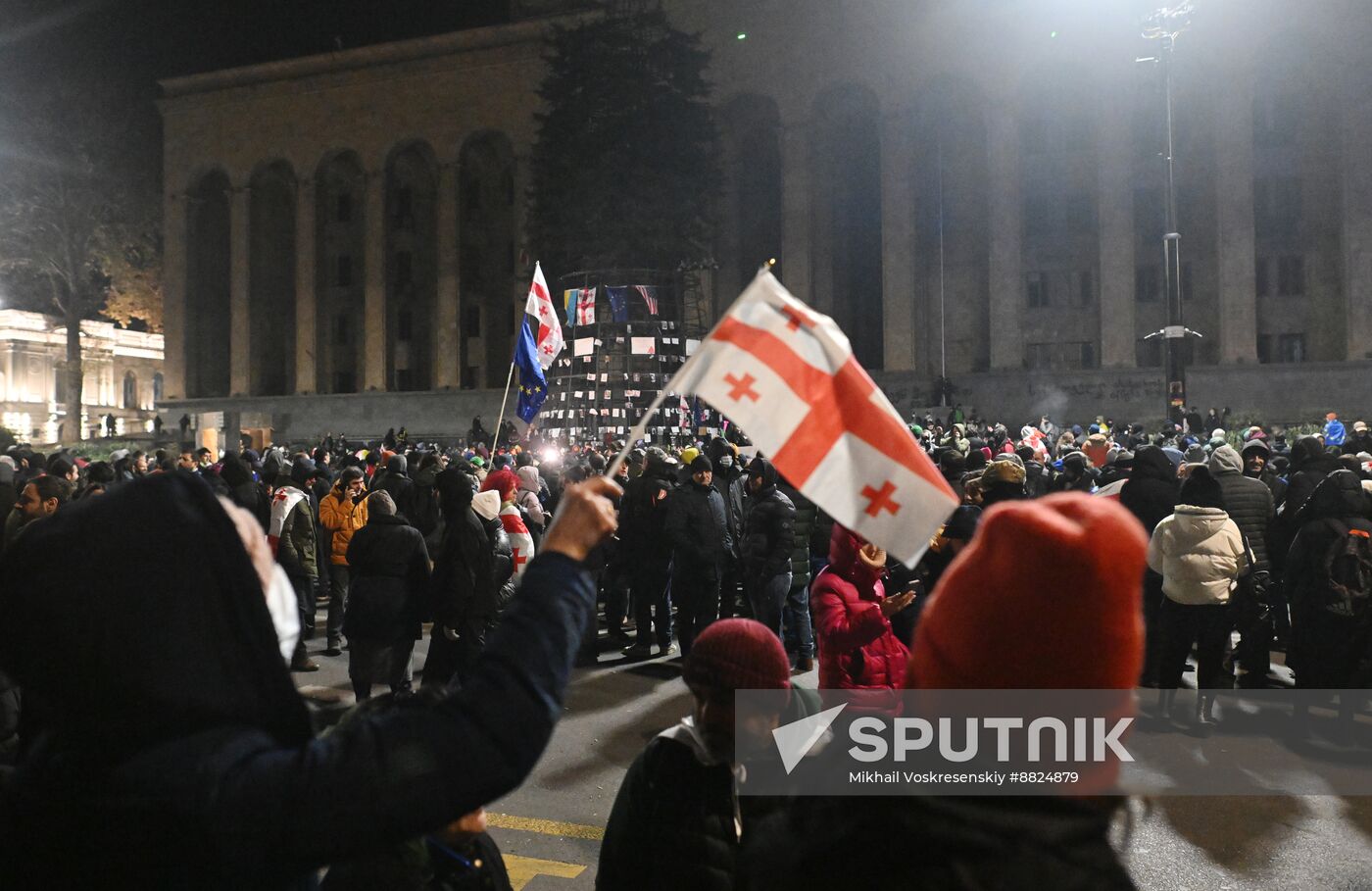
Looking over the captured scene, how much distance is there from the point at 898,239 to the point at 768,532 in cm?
3103

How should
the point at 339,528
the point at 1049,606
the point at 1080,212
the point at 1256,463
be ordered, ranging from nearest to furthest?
the point at 1049,606 → the point at 1256,463 → the point at 339,528 → the point at 1080,212

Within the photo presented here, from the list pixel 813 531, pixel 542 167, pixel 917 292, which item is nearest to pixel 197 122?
pixel 542 167

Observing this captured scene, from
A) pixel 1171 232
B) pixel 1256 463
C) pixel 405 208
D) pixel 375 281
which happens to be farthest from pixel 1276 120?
pixel 375 281

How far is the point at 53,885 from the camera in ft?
4.26

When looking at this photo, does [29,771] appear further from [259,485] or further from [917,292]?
[917,292]

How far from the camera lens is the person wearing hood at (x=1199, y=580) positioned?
7016 mm

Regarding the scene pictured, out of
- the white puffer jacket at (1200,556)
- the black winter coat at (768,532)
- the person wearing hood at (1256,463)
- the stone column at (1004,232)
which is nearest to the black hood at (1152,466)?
the white puffer jacket at (1200,556)

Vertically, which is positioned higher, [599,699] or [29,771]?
[29,771]

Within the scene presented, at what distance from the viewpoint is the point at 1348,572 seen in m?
6.67

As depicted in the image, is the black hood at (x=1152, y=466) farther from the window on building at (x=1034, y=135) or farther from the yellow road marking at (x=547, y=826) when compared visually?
the window on building at (x=1034, y=135)

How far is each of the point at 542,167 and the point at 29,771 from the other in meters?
35.4

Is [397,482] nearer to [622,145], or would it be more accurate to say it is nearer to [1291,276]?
[622,145]

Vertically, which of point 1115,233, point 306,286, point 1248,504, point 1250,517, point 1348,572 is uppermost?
point 306,286

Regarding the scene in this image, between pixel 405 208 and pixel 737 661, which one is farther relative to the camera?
pixel 405 208
